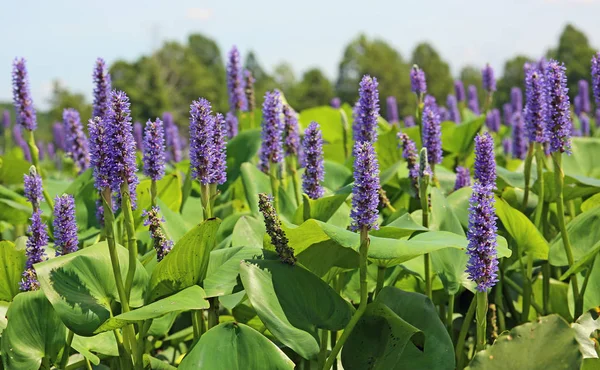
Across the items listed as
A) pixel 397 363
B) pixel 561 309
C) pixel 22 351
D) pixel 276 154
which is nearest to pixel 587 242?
pixel 561 309

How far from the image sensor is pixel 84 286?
7.27ft

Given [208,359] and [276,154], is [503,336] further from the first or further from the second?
[276,154]

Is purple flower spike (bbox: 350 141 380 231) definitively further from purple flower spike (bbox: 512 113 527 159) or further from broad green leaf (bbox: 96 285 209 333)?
purple flower spike (bbox: 512 113 527 159)

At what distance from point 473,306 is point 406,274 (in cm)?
60

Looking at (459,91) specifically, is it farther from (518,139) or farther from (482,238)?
(482,238)

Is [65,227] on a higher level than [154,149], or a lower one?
lower

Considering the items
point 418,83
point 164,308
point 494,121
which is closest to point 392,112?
point 494,121

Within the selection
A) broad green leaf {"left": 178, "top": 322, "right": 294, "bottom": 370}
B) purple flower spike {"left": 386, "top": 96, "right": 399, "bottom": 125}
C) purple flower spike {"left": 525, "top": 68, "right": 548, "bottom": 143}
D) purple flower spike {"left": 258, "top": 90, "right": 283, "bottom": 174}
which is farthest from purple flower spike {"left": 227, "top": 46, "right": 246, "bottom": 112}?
broad green leaf {"left": 178, "top": 322, "right": 294, "bottom": 370}

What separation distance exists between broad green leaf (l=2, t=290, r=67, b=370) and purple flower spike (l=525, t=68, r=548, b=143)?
2.24 metres

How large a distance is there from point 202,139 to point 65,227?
586 mm

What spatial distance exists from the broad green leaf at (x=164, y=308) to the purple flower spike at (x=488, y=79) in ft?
13.6

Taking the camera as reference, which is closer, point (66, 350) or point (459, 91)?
point (66, 350)

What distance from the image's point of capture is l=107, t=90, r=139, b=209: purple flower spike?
2049 mm

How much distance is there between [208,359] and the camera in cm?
201
